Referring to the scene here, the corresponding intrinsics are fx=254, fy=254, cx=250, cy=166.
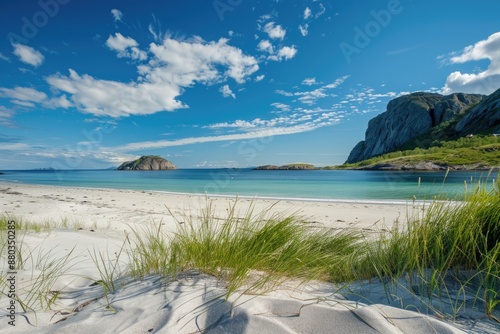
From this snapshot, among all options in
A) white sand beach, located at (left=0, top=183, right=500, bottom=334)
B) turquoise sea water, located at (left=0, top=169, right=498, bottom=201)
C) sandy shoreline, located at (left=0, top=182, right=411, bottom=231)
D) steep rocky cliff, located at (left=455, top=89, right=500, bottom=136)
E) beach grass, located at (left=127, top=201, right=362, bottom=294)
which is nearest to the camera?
white sand beach, located at (left=0, top=183, right=500, bottom=334)

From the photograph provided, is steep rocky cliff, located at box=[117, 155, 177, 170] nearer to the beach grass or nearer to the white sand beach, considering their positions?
the beach grass

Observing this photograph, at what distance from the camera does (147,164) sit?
561 ft

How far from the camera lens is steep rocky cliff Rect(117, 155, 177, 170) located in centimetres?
17062

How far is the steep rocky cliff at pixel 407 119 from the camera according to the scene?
151125 mm

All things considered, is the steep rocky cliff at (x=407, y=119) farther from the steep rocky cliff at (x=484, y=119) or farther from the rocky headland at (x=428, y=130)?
the steep rocky cliff at (x=484, y=119)

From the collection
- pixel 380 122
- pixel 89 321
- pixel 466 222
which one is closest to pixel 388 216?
pixel 466 222

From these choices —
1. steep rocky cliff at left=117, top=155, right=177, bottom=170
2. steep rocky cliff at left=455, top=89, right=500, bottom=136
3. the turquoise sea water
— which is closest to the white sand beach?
the turquoise sea water

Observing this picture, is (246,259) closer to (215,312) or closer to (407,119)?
(215,312)

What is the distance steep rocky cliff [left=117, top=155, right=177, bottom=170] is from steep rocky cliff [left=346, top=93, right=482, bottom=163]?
5442 inches

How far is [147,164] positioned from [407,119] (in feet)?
556

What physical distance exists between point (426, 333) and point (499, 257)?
143 cm

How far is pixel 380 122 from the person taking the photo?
180 metres

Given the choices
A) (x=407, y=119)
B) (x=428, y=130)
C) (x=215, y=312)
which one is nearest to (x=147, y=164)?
(x=407, y=119)

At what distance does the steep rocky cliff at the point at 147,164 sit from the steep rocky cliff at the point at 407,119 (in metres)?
138
